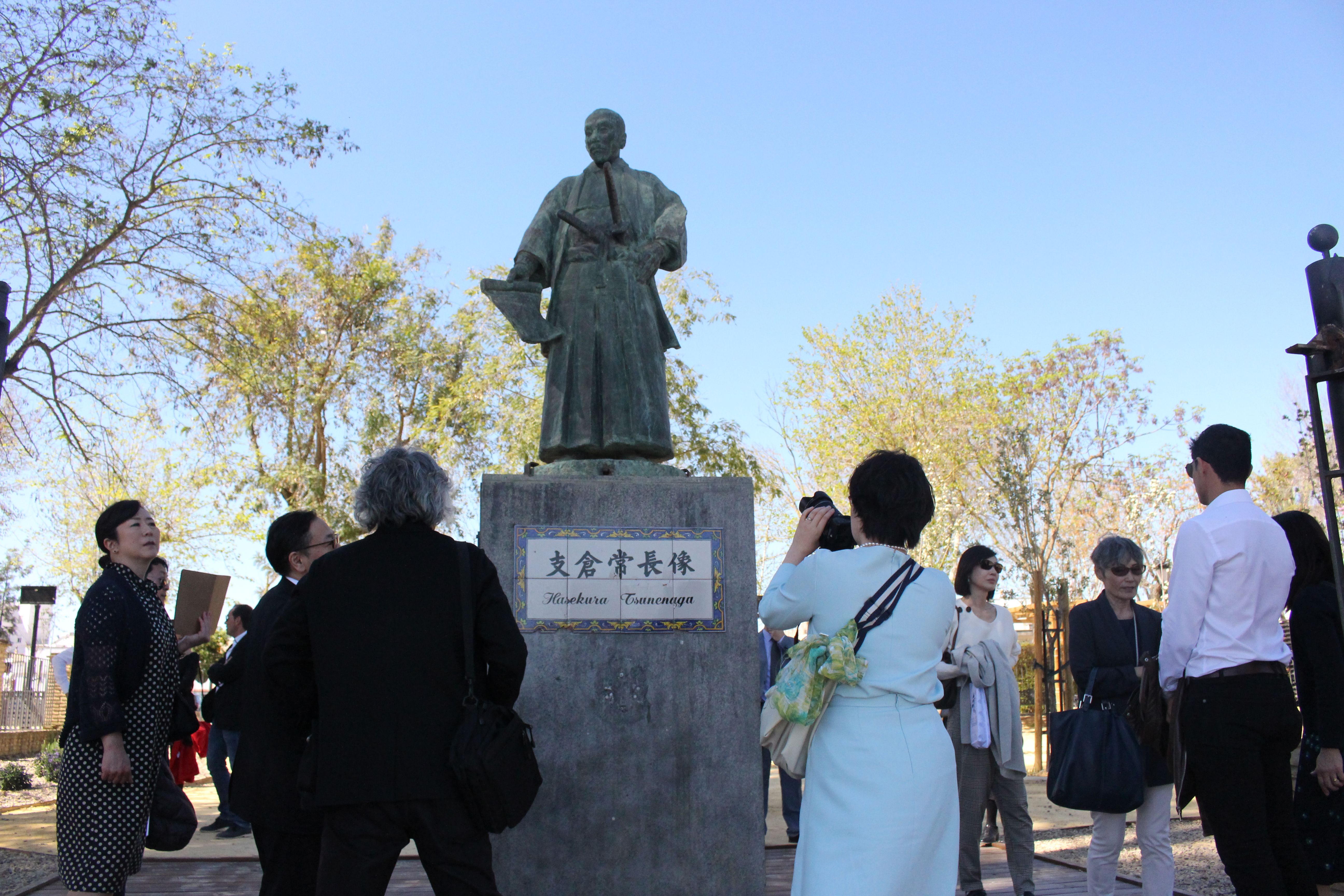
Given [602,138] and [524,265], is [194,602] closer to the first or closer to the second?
[524,265]

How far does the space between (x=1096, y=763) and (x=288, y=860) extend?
2933 millimetres

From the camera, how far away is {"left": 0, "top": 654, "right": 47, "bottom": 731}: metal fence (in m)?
15.9

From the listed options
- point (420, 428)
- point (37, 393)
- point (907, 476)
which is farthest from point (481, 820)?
point (420, 428)

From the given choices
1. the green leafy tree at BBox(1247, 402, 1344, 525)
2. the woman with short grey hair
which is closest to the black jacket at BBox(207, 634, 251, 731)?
the woman with short grey hair

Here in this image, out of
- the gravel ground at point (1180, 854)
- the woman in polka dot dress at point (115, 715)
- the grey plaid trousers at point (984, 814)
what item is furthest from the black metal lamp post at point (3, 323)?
the gravel ground at point (1180, 854)

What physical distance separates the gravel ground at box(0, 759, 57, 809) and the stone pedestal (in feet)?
22.4

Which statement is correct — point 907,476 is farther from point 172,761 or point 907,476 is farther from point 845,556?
point 172,761

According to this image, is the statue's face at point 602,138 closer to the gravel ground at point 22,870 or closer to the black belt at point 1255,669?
the black belt at point 1255,669

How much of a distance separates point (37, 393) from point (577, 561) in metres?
10.2

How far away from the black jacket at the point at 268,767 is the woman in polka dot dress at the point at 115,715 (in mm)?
504

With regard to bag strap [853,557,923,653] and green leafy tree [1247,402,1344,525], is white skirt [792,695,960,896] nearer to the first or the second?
bag strap [853,557,923,653]

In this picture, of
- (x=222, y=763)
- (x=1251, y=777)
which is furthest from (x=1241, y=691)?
(x=222, y=763)

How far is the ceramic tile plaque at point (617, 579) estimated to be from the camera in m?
4.26

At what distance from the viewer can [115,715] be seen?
363 cm
